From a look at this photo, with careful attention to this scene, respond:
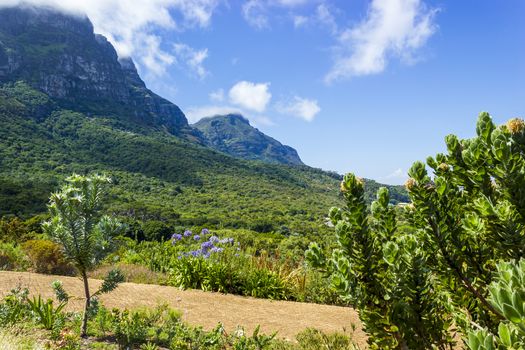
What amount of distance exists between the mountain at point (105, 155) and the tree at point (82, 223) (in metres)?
25.5

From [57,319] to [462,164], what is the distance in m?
4.93

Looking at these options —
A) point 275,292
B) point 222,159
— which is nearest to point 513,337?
point 275,292

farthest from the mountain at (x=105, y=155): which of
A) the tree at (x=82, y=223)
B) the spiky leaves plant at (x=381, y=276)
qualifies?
the spiky leaves plant at (x=381, y=276)

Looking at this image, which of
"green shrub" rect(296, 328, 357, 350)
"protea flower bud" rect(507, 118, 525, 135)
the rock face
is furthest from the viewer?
the rock face

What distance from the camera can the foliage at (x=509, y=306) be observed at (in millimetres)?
976

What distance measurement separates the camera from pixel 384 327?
216 cm

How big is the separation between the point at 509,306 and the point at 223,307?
255 inches

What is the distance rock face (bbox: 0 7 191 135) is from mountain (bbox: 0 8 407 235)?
41 cm

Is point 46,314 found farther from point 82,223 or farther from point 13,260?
Result: point 13,260

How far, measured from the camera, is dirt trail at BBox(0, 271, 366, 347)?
6.00m

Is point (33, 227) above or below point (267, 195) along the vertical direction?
below

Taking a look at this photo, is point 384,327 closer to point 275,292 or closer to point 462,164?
point 462,164

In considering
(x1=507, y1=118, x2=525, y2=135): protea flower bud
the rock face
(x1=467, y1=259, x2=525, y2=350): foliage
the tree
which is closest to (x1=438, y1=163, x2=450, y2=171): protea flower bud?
(x1=507, y1=118, x2=525, y2=135): protea flower bud

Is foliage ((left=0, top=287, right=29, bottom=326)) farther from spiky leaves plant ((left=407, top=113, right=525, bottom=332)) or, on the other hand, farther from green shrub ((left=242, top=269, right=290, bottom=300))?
spiky leaves plant ((left=407, top=113, right=525, bottom=332))
